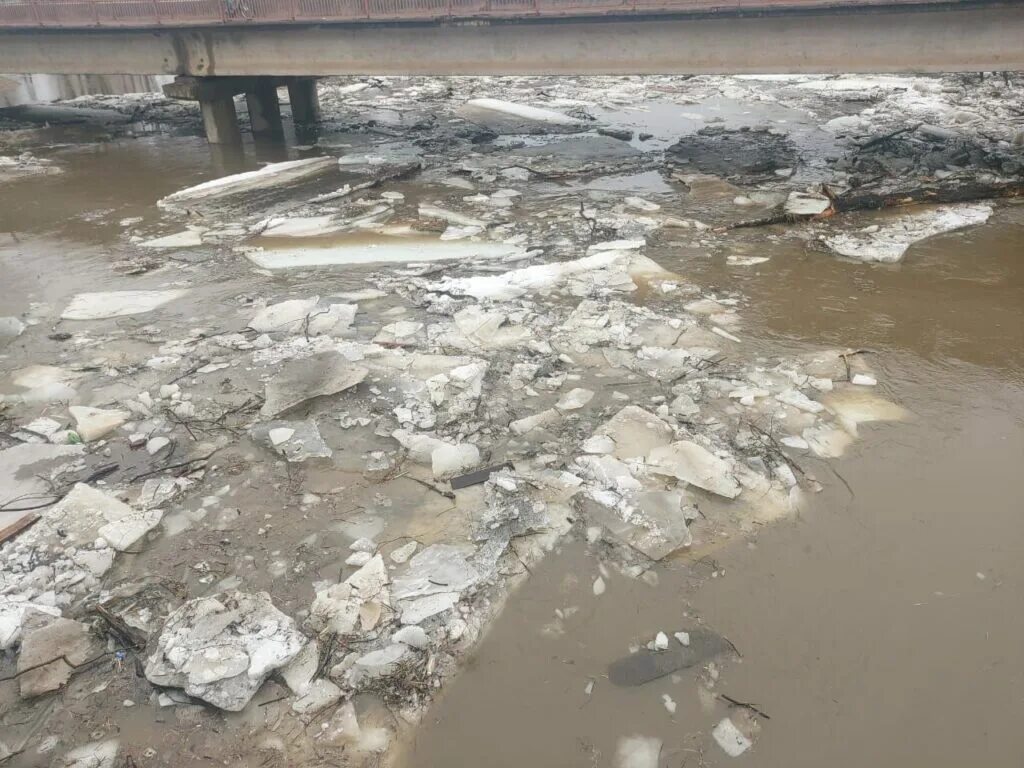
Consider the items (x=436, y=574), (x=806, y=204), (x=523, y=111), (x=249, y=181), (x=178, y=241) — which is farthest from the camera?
(x=523, y=111)

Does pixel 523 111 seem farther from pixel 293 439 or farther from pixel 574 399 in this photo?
pixel 293 439

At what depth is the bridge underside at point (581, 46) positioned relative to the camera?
27.5 feet

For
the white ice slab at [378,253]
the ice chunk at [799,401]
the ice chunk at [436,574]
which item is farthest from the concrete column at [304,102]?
the ice chunk at [436,574]

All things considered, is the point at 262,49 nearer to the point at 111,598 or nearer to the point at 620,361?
the point at 620,361

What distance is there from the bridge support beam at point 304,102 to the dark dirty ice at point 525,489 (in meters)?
7.77

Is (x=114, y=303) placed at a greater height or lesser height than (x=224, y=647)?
greater

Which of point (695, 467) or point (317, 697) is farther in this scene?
point (695, 467)

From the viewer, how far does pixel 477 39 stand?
10.4 m

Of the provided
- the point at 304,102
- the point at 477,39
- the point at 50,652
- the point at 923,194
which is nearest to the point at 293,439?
the point at 50,652

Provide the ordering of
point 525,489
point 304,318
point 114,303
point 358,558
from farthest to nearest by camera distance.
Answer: point 114,303 → point 304,318 → point 525,489 → point 358,558

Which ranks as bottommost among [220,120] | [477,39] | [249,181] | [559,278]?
[559,278]

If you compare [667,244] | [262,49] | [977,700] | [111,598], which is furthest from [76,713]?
[262,49]

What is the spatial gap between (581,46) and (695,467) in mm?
8220

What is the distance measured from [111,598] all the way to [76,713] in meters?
0.58
